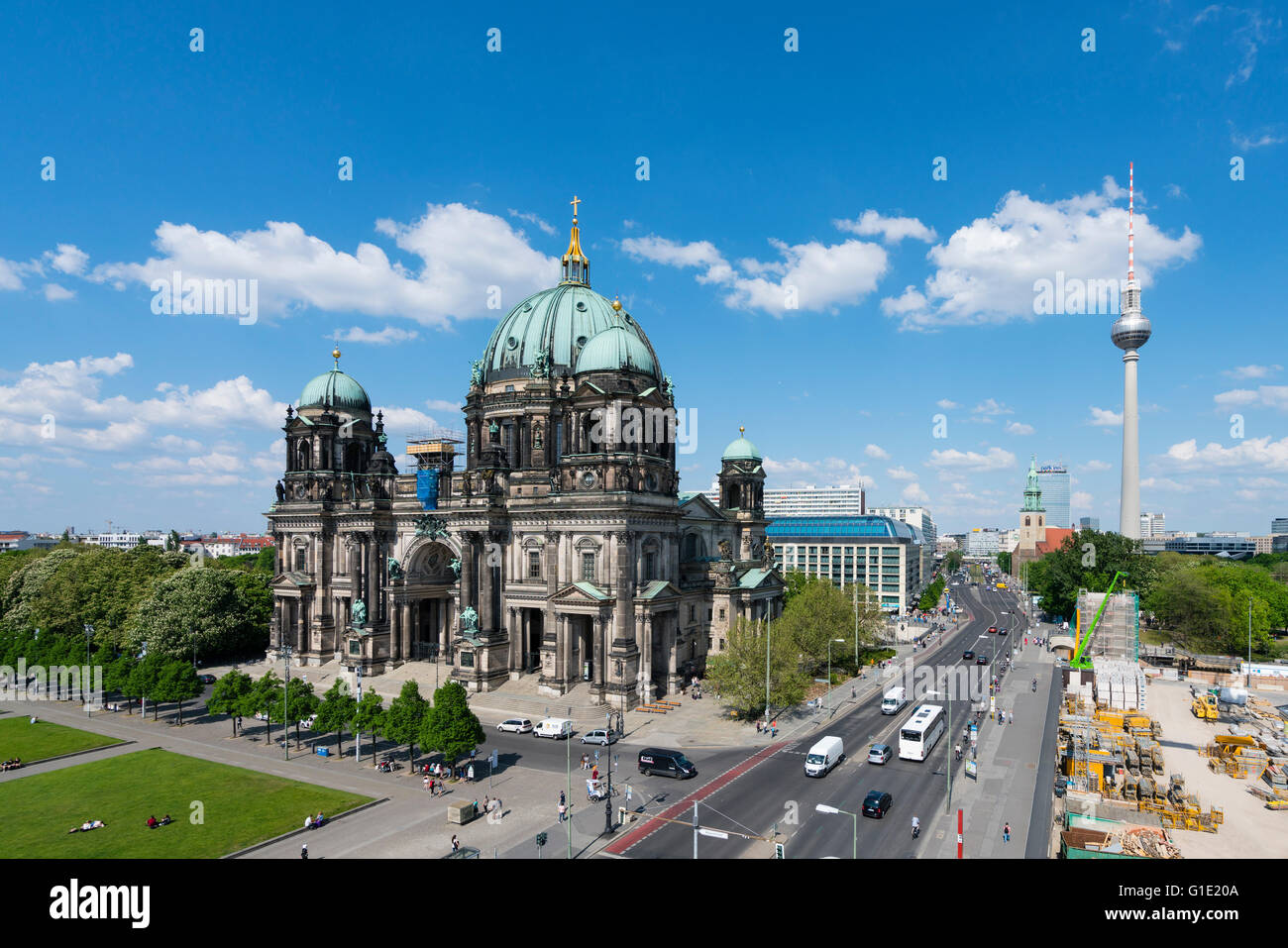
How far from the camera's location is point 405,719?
5312 cm

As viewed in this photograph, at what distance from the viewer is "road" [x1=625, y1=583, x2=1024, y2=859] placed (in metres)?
41.2

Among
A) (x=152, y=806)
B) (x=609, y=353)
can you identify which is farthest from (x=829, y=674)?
(x=152, y=806)

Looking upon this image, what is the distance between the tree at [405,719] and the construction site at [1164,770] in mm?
40707

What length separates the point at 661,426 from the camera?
3189 inches

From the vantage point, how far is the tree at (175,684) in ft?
218

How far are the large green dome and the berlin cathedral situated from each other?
26 centimetres

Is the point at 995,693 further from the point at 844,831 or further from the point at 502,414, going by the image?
the point at 502,414

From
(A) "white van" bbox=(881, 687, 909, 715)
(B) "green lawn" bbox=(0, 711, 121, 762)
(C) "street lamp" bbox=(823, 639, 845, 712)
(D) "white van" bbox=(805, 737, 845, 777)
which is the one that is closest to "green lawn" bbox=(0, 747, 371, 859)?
(B) "green lawn" bbox=(0, 711, 121, 762)

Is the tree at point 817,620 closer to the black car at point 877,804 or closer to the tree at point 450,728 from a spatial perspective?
the black car at point 877,804

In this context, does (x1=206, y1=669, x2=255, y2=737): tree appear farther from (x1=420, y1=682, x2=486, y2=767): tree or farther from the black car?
the black car

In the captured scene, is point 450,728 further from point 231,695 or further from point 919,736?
point 919,736

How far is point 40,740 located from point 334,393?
49.3m
